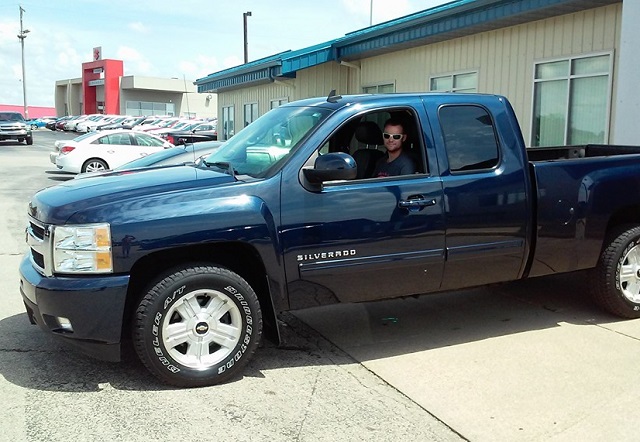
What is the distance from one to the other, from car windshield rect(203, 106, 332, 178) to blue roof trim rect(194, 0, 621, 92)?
7318 millimetres

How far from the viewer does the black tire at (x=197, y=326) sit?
3973 mm

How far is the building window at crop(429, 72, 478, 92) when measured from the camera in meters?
13.9

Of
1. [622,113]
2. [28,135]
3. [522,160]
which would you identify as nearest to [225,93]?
[28,135]

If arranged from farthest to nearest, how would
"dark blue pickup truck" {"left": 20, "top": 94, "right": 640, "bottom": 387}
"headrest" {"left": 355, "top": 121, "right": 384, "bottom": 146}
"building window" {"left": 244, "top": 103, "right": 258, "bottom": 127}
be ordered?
"building window" {"left": 244, "top": 103, "right": 258, "bottom": 127} → "headrest" {"left": 355, "top": 121, "right": 384, "bottom": 146} → "dark blue pickup truck" {"left": 20, "top": 94, "right": 640, "bottom": 387}

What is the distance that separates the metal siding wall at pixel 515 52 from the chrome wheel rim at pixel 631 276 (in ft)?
19.3

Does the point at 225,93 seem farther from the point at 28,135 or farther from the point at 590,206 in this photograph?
the point at 590,206

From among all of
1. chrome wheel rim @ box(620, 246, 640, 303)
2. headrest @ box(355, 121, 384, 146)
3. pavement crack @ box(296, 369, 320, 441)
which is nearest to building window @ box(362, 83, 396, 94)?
chrome wheel rim @ box(620, 246, 640, 303)

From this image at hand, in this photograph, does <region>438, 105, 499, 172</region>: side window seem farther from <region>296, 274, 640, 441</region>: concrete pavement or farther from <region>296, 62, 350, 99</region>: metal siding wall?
<region>296, 62, 350, 99</region>: metal siding wall

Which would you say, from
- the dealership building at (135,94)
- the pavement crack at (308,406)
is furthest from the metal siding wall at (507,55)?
the dealership building at (135,94)

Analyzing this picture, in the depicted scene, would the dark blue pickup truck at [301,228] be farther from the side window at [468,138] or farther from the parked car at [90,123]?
the parked car at [90,123]

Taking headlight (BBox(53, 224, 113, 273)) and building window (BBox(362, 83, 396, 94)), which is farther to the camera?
building window (BBox(362, 83, 396, 94))

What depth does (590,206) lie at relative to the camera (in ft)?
17.2

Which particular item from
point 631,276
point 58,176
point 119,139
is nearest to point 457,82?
point 631,276

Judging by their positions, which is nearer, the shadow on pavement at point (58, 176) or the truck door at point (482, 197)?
the truck door at point (482, 197)
